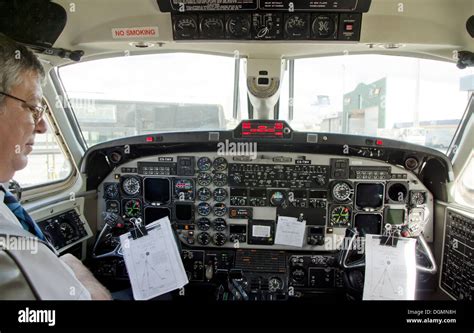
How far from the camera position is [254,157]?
2.70 m

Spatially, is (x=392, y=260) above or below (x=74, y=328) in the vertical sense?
below

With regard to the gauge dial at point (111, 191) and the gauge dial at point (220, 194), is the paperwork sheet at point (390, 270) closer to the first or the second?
the gauge dial at point (220, 194)

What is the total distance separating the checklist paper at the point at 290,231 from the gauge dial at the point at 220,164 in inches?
27.6

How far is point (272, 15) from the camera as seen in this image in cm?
190

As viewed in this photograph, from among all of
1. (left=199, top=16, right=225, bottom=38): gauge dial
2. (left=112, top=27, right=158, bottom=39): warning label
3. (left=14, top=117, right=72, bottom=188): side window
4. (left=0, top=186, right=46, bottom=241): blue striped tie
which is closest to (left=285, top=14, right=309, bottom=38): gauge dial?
(left=199, top=16, right=225, bottom=38): gauge dial

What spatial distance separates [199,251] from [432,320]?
2.29 m

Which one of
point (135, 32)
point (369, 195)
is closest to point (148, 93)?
point (135, 32)

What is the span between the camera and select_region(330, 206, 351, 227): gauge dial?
2725 millimetres

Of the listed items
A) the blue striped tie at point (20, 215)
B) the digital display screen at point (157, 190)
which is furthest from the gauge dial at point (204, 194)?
the blue striped tie at point (20, 215)

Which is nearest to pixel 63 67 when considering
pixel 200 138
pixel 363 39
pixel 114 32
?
pixel 114 32

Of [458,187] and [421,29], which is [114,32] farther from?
[458,187]

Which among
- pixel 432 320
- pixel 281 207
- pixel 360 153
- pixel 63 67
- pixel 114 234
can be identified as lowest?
pixel 114 234

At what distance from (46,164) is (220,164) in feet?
5.16

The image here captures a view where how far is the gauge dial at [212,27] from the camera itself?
6.37ft
